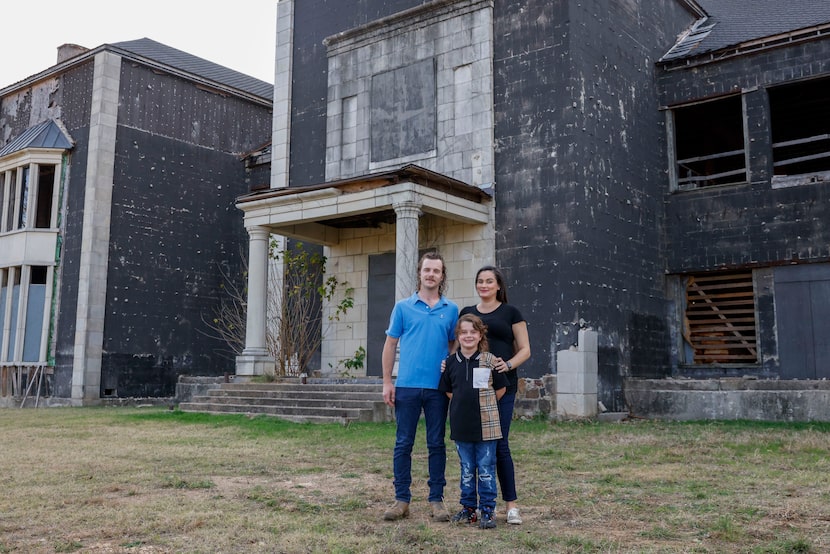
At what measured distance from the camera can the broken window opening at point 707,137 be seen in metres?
16.1

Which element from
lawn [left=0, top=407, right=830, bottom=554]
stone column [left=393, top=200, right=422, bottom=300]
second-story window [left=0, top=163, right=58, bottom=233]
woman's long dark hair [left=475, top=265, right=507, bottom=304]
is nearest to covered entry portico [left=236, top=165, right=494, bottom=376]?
stone column [left=393, top=200, right=422, bottom=300]

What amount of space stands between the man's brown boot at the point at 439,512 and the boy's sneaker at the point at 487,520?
0.92 feet

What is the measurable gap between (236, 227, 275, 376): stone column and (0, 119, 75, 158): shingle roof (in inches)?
300

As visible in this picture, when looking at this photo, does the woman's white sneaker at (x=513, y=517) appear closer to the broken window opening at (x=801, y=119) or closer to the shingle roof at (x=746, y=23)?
the broken window opening at (x=801, y=119)

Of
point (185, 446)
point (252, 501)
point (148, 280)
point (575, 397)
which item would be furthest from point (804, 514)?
point (148, 280)

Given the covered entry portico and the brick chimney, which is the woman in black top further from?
the brick chimney

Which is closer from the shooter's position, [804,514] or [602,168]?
[804,514]

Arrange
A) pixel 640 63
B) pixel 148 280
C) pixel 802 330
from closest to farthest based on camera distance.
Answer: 1. pixel 802 330
2. pixel 640 63
3. pixel 148 280

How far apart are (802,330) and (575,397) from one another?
4.41 metres

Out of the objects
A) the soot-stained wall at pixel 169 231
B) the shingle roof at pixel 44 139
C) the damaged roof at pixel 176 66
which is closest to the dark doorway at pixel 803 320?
the soot-stained wall at pixel 169 231

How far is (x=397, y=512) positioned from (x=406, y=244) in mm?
8406

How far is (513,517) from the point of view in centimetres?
490

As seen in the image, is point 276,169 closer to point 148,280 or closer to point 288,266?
point 288,266

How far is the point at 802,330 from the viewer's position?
14.1 meters
